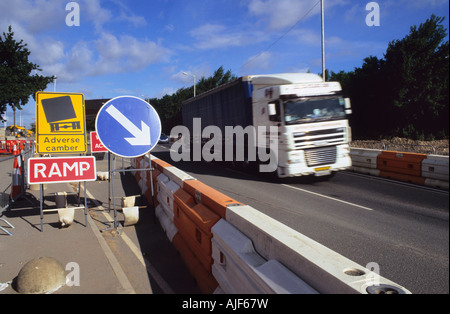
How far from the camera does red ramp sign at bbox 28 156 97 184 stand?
5297 millimetres

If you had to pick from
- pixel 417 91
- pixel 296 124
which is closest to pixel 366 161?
pixel 296 124

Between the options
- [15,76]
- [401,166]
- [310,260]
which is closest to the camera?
[310,260]

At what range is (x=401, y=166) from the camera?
8352 mm

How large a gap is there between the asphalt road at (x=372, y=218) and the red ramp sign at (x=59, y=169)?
3774 mm

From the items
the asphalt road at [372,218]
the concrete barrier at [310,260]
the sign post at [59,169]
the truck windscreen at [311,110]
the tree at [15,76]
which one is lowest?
the asphalt road at [372,218]

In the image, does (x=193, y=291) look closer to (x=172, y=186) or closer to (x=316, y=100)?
(x=172, y=186)

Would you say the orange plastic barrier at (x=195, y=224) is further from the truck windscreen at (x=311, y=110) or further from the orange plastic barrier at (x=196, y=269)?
the truck windscreen at (x=311, y=110)

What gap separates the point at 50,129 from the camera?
20.2 feet

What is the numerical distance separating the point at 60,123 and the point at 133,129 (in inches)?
79.2

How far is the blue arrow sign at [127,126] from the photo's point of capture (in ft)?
16.6

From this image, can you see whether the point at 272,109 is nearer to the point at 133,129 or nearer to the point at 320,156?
the point at 320,156

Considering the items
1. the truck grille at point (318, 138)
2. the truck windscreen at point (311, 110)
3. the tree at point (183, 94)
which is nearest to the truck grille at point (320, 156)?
the truck grille at point (318, 138)
